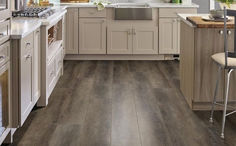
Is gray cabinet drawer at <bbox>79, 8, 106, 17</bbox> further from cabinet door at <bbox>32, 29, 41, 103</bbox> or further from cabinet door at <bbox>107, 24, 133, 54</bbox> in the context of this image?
cabinet door at <bbox>32, 29, 41, 103</bbox>

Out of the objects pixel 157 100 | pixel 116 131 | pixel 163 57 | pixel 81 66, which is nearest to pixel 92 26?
pixel 81 66

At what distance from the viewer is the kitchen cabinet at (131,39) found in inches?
264

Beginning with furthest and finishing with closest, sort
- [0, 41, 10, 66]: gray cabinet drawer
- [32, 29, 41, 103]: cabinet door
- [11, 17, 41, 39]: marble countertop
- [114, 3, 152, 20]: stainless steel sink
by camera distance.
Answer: [114, 3, 152, 20]: stainless steel sink → [32, 29, 41, 103]: cabinet door → [11, 17, 41, 39]: marble countertop → [0, 41, 10, 66]: gray cabinet drawer

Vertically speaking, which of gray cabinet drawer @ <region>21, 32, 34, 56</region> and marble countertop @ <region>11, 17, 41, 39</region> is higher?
marble countertop @ <region>11, 17, 41, 39</region>

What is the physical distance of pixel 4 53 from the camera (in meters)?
2.86

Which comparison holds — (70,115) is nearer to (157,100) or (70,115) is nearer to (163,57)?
(157,100)

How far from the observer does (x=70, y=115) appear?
12.8 feet

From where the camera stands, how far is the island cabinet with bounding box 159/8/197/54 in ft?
21.7

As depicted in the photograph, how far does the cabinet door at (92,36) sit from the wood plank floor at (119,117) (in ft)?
3.70

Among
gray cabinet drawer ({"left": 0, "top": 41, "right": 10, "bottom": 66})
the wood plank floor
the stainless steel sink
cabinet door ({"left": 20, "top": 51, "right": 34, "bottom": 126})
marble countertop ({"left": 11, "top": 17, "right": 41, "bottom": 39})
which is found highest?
the stainless steel sink

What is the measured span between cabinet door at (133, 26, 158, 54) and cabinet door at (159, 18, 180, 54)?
10 cm

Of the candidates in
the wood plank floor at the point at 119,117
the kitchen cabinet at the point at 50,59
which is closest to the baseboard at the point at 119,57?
the wood plank floor at the point at 119,117

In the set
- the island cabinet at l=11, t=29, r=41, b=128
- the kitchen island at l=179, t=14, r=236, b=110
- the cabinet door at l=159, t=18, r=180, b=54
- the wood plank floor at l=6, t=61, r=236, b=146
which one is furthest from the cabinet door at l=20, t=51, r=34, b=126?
the cabinet door at l=159, t=18, r=180, b=54

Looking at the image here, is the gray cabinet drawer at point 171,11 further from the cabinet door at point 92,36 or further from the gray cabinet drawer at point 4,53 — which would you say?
the gray cabinet drawer at point 4,53
